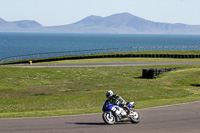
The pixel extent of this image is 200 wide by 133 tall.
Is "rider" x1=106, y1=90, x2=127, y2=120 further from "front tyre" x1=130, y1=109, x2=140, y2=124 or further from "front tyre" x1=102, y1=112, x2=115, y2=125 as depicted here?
"front tyre" x1=130, y1=109, x2=140, y2=124

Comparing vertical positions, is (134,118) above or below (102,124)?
above

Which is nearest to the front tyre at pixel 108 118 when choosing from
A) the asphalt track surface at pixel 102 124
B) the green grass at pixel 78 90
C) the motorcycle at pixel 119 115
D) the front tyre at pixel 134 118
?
the motorcycle at pixel 119 115

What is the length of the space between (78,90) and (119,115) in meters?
17.3

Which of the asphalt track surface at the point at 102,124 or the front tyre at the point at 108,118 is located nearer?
the asphalt track surface at the point at 102,124

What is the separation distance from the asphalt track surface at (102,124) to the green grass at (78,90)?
1.95 metres

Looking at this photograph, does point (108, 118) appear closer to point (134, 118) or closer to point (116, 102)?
point (116, 102)

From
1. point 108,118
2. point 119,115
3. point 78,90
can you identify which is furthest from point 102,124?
point 78,90

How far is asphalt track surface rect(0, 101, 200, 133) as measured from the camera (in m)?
15.2

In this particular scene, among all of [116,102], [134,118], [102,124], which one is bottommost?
→ [102,124]

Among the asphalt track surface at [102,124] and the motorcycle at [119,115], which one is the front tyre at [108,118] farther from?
the asphalt track surface at [102,124]

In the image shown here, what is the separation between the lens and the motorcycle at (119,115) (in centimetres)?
1638

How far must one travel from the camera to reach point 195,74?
42625mm

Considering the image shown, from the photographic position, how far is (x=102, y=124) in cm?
1655

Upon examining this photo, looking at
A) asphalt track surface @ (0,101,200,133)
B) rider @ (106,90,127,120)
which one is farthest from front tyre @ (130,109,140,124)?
rider @ (106,90,127,120)
